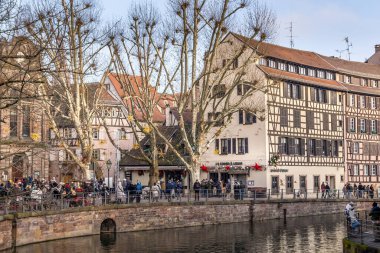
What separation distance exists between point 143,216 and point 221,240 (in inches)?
239

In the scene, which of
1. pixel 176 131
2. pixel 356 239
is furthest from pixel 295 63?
pixel 356 239

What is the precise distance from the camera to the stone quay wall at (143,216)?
3088 centimetres

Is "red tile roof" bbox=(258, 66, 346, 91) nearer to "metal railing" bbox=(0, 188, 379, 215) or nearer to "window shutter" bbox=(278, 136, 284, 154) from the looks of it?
"window shutter" bbox=(278, 136, 284, 154)

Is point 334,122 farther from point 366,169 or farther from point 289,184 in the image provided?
point 289,184

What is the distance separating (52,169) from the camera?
202ft

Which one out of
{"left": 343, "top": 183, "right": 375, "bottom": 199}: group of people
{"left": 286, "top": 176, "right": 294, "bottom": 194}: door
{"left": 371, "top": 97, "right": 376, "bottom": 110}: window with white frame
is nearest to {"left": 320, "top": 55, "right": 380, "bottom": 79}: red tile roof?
{"left": 371, "top": 97, "right": 376, "bottom": 110}: window with white frame

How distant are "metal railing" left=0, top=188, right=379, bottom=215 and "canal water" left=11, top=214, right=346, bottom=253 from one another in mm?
1857

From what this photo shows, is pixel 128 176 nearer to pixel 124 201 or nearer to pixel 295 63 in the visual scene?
pixel 295 63

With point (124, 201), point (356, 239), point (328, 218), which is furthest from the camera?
point (328, 218)

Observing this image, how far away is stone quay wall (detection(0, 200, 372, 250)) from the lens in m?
30.9

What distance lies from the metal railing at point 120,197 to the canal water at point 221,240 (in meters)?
1.86

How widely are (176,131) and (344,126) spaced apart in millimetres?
14780

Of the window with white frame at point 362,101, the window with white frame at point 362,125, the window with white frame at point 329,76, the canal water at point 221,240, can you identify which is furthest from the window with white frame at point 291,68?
the canal water at point 221,240

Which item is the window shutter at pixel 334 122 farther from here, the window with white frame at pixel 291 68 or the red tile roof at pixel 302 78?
the window with white frame at pixel 291 68
